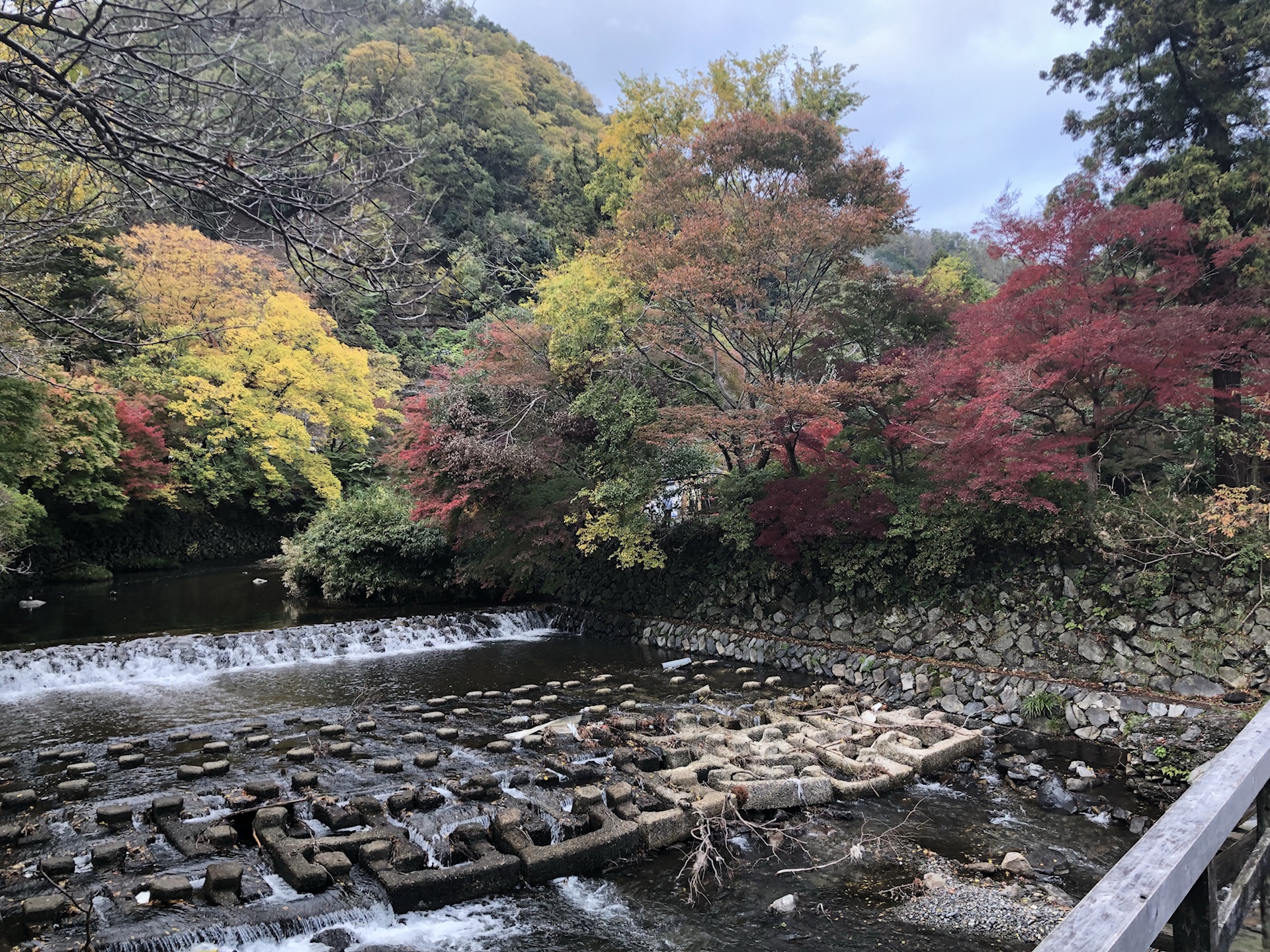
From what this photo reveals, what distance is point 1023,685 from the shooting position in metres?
8.74

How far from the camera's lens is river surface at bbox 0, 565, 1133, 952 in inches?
179

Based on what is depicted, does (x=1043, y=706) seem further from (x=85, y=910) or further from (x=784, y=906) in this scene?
(x=85, y=910)

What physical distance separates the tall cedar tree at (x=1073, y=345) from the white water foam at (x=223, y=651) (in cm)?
872

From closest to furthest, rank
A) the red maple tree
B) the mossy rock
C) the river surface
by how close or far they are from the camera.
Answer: the river surface → the red maple tree → the mossy rock

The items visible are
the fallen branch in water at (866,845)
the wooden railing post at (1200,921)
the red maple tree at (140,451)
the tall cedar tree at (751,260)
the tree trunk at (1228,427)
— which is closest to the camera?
the wooden railing post at (1200,921)

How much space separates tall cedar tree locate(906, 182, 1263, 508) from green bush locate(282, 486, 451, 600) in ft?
35.4

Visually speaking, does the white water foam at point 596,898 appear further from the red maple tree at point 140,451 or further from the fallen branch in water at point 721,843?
the red maple tree at point 140,451

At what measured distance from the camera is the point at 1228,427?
9141 millimetres

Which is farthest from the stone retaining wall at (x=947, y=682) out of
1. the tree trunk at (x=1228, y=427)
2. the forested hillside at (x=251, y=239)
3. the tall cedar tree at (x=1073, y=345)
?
the forested hillside at (x=251, y=239)

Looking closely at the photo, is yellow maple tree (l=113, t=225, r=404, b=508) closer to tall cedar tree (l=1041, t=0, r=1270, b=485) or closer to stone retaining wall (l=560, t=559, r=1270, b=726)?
stone retaining wall (l=560, t=559, r=1270, b=726)

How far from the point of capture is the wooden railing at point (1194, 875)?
4.13 feet

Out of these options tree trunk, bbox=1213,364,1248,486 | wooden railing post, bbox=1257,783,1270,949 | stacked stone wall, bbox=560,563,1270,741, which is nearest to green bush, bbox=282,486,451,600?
stacked stone wall, bbox=560,563,1270,741

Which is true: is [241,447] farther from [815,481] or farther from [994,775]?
[994,775]

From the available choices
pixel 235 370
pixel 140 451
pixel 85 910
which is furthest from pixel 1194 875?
pixel 235 370
